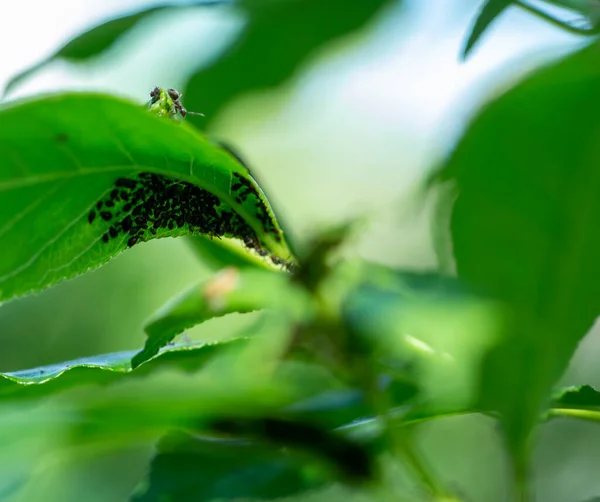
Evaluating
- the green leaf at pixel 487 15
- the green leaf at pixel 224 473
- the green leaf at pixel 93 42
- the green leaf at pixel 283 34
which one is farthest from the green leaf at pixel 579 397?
the green leaf at pixel 93 42

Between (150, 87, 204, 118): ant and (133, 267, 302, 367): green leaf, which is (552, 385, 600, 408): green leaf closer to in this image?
(133, 267, 302, 367): green leaf

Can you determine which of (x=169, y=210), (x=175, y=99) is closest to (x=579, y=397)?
(x=169, y=210)

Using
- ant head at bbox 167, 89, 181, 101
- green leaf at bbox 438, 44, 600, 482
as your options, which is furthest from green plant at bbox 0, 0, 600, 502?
ant head at bbox 167, 89, 181, 101

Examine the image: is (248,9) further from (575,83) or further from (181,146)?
(575,83)

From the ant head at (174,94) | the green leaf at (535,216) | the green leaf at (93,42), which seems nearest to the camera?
the green leaf at (535,216)

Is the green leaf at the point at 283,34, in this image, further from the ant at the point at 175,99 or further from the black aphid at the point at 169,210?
the black aphid at the point at 169,210

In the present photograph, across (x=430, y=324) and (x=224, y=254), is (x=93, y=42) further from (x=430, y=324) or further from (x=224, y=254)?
(x=430, y=324)

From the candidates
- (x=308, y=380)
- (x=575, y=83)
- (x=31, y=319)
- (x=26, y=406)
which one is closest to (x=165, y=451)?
(x=26, y=406)
